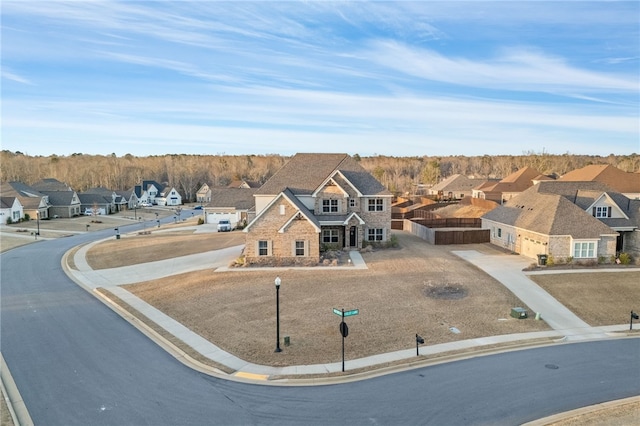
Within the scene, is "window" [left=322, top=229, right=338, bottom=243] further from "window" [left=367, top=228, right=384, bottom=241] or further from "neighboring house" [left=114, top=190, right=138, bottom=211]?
"neighboring house" [left=114, top=190, right=138, bottom=211]

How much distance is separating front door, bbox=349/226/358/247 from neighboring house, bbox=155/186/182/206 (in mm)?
94446

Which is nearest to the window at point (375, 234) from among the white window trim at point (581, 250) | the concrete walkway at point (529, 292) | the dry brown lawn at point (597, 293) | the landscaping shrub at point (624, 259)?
the concrete walkway at point (529, 292)

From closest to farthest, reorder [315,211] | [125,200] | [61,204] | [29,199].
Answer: [315,211] < [29,199] < [61,204] < [125,200]

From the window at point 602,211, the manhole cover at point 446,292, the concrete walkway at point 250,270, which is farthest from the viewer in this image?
the window at point 602,211

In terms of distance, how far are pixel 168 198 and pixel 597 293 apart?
11418cm

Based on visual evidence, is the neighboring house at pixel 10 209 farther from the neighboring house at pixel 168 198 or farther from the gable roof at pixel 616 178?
the gable roof at pixel 616 178

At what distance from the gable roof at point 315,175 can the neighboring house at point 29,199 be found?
5109 centimetres

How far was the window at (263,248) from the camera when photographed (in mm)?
34875

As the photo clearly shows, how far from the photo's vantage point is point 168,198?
123375 millimetres

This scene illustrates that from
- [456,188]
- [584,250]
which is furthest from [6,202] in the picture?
[456,188]

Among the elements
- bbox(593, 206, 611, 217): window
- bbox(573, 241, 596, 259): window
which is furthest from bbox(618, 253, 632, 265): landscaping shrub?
bbox(593, 206, 611, 217): window

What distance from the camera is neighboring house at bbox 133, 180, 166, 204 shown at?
4633 inches

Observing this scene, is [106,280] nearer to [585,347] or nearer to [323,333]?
[323,333]

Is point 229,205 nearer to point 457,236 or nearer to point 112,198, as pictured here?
point 457,236
